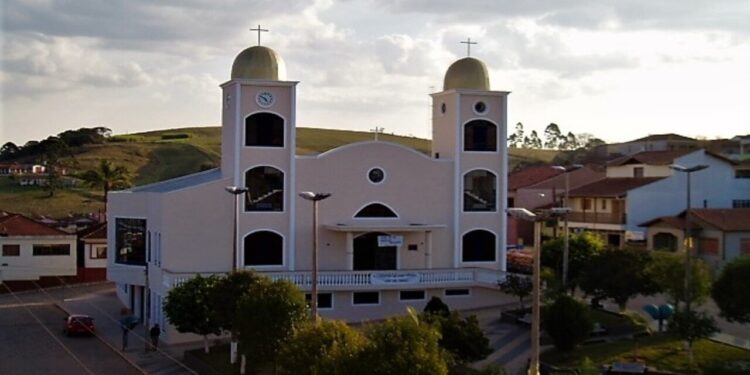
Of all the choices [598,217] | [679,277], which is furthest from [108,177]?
[679,277]

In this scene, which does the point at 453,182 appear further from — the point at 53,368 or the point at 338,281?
the point at 53,368

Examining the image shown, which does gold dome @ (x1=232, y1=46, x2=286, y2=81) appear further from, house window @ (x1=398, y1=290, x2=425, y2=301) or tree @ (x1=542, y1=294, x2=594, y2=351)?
tree @ (x1=542, y1=294, x2=594, y2=351)

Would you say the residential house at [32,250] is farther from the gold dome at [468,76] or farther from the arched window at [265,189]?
the gold dome at [468,76]

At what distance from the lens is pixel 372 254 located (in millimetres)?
43250

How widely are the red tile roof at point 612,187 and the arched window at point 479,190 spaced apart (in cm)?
1970

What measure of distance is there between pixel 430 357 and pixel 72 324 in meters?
25.1

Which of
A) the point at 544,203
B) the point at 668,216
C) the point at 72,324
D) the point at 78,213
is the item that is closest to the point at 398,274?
the point at 72,324

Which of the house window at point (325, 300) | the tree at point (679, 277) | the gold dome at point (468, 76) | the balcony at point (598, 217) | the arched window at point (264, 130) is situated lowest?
the house window at point (325, 300)

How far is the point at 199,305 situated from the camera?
34.4m

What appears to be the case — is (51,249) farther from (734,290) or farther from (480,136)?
(734,290)

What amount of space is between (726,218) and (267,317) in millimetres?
35863

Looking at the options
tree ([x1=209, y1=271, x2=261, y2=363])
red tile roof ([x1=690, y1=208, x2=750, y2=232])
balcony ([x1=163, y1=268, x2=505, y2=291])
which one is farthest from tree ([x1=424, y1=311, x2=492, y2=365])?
red tile roof ([x1=690, y1=208, x2=750, y2=232])

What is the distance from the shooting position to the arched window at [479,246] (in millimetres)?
44656

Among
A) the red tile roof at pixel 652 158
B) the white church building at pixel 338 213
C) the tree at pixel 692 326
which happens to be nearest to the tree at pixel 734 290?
the tree at pixel 692 326
